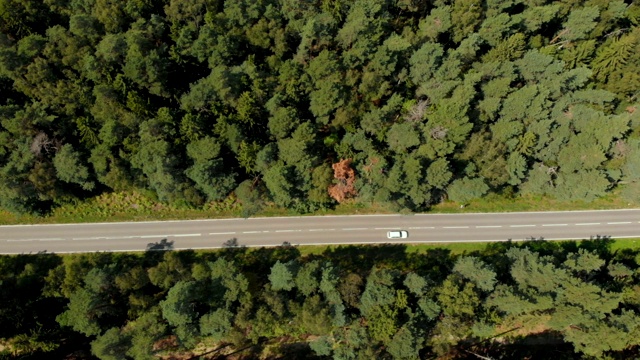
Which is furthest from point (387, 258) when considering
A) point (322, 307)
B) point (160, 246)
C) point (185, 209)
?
point (160, 246)

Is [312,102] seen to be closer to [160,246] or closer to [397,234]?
[397,234]

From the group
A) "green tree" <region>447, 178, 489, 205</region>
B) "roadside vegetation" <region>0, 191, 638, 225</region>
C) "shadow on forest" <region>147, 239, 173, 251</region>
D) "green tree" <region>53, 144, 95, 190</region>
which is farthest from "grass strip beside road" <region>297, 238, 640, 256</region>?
"green tree" <region>53, 144, 95, 190</region>

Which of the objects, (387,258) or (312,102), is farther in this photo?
(387,258)

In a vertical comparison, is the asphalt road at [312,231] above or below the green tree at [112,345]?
above

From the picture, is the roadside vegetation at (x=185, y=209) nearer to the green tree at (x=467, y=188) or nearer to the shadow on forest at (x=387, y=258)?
the green tree at (x=467, y=188)

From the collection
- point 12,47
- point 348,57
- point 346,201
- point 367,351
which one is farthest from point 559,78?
point 12,47

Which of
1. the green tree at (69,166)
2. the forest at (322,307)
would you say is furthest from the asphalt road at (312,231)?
the green tree at (69,166)

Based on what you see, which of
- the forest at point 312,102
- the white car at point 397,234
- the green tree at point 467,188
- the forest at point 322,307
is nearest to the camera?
the forest at point 322,307

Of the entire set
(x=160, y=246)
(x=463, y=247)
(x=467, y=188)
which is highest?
(x=467, y=188)
